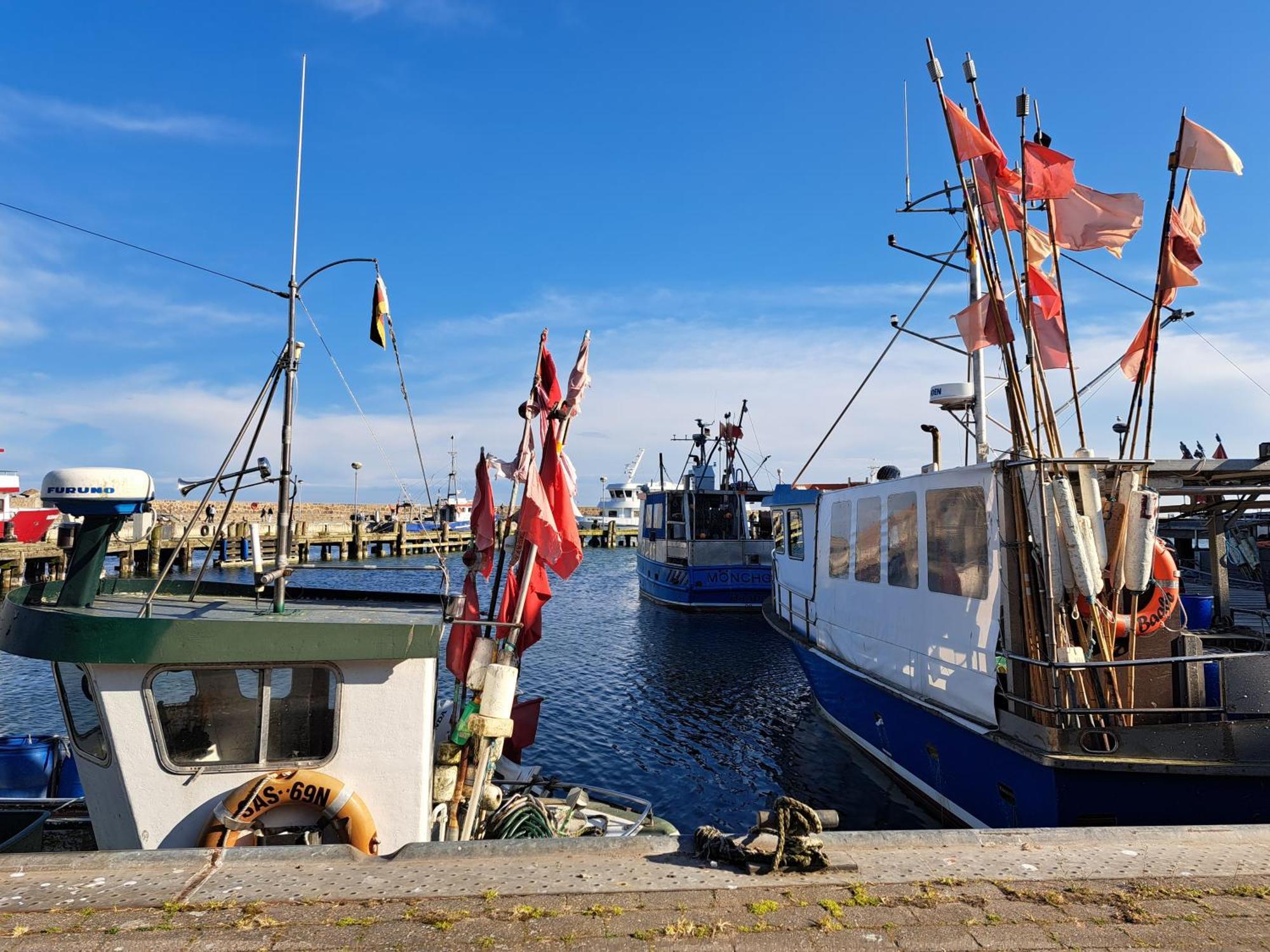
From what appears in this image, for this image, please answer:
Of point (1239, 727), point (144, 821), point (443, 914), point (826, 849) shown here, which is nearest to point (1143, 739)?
point (1239, 727)

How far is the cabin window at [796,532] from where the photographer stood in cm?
1477

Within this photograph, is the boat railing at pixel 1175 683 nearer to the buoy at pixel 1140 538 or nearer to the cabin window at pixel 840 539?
the buoy at pixel 1140 538

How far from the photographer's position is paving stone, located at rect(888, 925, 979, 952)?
380 centimetres

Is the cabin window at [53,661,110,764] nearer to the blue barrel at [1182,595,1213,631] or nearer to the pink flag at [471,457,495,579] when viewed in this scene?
the pink flag at [471,457,495,579]

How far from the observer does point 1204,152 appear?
8750 millimetres

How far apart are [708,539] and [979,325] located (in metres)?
21.8

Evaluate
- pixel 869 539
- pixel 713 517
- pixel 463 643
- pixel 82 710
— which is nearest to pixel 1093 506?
pixel 869 539

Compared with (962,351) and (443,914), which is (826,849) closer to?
(443,914)

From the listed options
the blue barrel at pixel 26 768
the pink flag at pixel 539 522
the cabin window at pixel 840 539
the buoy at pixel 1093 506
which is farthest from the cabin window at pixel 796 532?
the blue barrel at pixel 26 768

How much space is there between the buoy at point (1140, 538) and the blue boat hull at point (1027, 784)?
1.75 meters

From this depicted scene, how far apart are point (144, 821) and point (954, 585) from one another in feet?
25.4

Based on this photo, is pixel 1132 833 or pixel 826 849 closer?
pixel 826 849

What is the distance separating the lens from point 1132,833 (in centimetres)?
527

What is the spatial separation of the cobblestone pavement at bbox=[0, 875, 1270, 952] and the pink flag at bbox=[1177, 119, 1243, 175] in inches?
300
